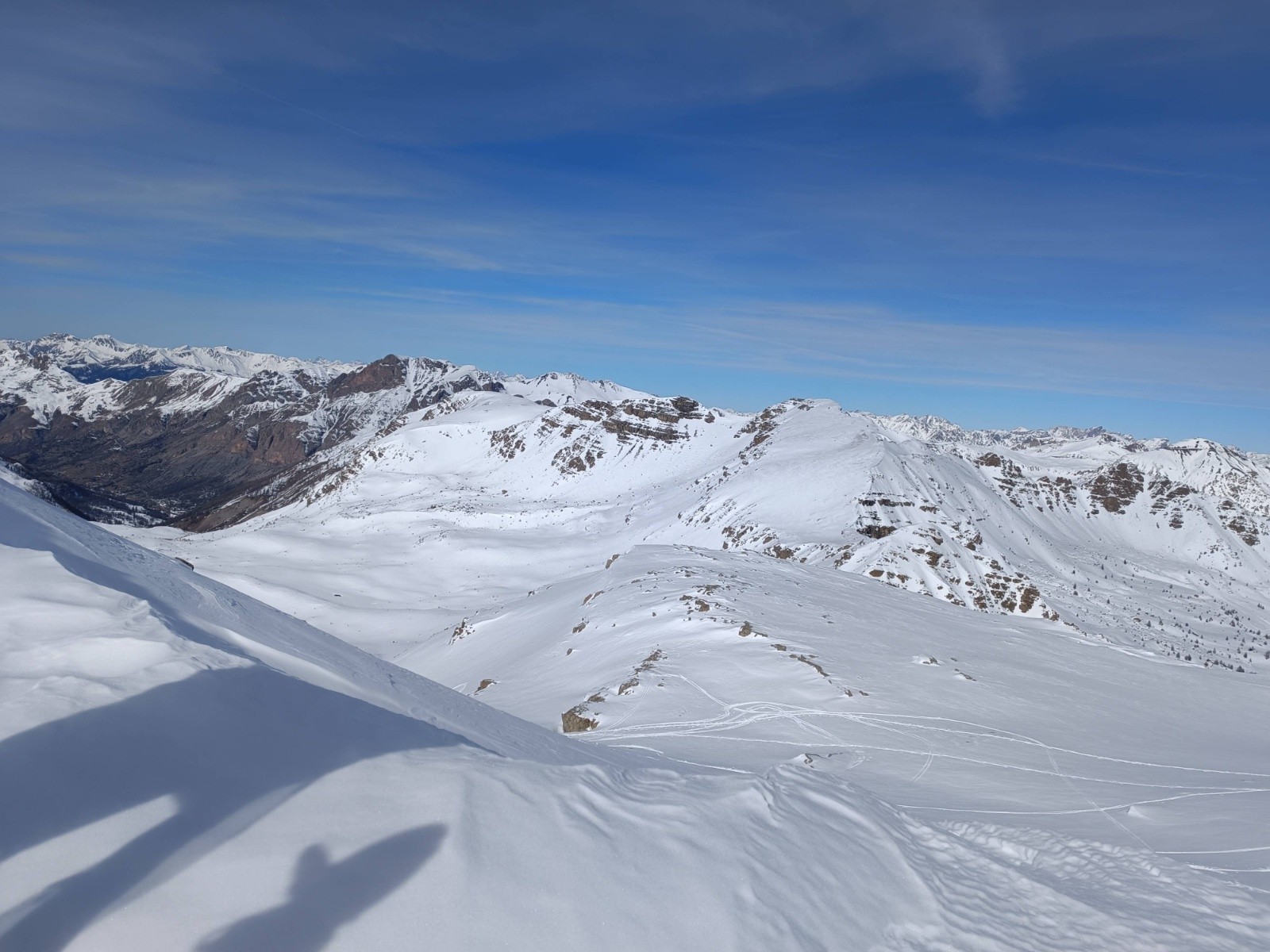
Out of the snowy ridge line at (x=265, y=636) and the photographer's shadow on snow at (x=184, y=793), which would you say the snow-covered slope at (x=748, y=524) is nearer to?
the snowy ridge line at (x=265, y=636)

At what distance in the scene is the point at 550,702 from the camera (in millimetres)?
15438

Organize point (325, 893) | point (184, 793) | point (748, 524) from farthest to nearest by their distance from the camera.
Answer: point (748, 524)
point (184, 793)
point (325, 893)

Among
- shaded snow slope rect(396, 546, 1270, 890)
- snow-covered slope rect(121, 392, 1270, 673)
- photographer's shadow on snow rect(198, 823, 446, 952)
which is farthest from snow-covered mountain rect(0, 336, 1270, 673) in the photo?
photographer's shadow on snow rect(198, 823, 446, 952)

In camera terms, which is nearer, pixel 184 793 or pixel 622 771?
pixel 184 793

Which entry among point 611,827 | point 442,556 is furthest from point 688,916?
point 442,556

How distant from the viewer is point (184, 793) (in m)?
4.05

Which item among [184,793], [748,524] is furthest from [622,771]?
[748,524]

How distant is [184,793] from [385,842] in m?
1.21

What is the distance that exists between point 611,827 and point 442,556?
50945 millimetres

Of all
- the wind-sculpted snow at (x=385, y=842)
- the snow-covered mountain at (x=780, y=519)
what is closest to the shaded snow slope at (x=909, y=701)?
the wind-sculpted snow at (x=385, y=842)

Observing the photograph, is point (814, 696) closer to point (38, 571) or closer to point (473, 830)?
point (473, 830)

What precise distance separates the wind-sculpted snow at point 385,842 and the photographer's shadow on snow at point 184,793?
0.01 metres

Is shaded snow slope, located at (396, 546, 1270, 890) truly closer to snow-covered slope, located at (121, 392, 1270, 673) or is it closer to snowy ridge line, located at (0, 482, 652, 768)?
snowy ridge line, located at (0, 482, 652, 768)

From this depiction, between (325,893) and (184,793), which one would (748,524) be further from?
(325,893)
